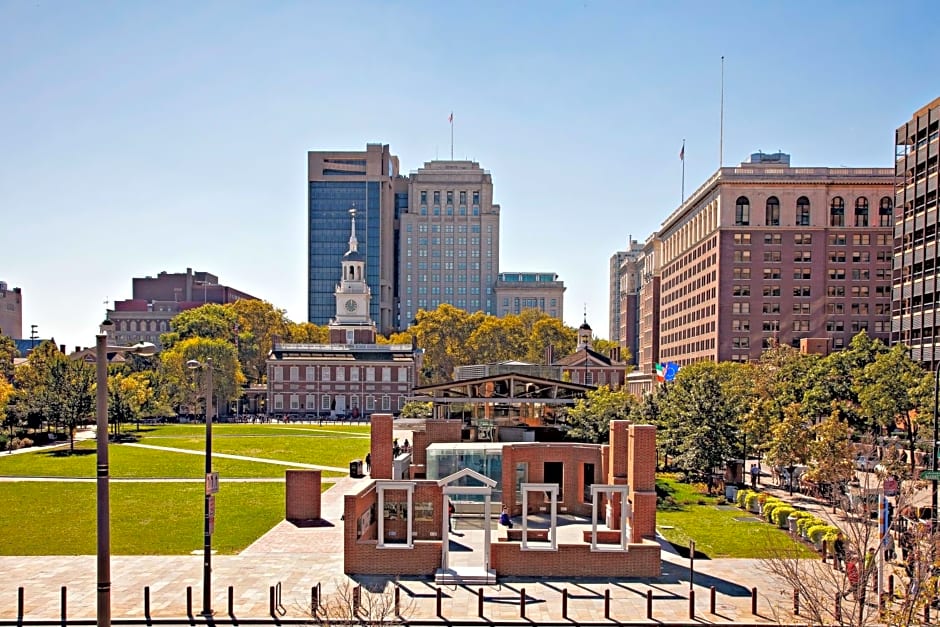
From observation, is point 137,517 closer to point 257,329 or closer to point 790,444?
point 790,444

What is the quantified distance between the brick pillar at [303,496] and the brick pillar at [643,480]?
13.0 metres

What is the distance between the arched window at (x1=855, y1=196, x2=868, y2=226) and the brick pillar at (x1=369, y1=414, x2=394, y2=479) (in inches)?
3209

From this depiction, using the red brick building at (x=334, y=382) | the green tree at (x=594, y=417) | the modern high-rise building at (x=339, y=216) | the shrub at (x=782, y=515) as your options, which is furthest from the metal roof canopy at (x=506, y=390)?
the modern high-rise building at (x=339, y=216)

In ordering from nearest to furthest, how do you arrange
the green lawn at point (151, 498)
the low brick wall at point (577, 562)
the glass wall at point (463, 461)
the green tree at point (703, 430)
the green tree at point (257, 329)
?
the low brick wall at point (577, 562), the green lawn at point (151, 498), the glass wall at point (463, 461), the green tree at point (703, 430), the green tree at point (257, 329)

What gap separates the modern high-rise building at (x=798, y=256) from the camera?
9619 cm

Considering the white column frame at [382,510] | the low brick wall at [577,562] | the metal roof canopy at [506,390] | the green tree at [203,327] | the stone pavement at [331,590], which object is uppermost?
the green tree at [203,327]

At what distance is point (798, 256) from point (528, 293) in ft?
303

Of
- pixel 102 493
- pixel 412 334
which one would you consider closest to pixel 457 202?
pixel 412 334

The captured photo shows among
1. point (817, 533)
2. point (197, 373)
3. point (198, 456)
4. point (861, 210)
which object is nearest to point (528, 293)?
point (861, 210)

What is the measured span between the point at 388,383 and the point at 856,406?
210 ft

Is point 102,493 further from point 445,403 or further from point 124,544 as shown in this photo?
point 445,403

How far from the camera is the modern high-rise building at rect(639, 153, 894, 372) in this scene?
96.2m

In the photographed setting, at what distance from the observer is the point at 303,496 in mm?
34031

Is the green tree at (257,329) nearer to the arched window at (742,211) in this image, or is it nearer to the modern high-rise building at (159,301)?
the modern high-rise building at (159,301)
